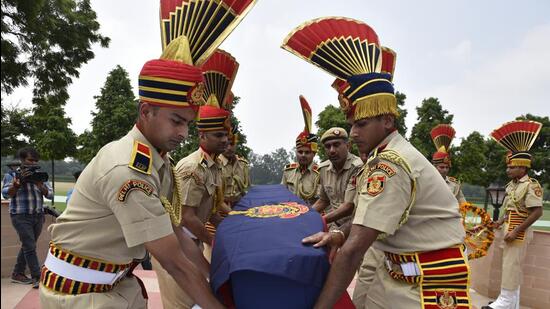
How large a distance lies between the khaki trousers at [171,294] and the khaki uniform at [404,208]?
1.29 m

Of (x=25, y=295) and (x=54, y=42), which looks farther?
(x=54, y=42)

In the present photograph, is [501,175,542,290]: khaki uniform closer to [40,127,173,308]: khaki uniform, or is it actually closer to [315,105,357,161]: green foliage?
[40,127,173,308]: khaki uniform

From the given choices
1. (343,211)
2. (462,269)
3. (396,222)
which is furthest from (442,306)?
(343,211)

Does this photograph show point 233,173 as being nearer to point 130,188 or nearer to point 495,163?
point 130,188

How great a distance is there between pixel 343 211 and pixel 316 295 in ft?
6.95

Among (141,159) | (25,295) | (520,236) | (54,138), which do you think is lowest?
(25,295)

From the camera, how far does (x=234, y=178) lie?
6.77 meters

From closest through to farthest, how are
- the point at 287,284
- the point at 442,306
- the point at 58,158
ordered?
the point at 287,284, the point at 442,306, the point at 58,158

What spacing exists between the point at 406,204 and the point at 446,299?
1.72 feet

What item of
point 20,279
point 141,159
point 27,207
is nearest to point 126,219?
point 141,159

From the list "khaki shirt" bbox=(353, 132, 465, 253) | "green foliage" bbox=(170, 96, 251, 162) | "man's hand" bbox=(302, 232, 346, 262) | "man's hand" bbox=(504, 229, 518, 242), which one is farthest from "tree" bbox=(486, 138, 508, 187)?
"man's hand" bbox=(302, 232, 346, 262)

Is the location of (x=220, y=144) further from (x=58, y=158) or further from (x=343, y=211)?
(x=58, y=158)

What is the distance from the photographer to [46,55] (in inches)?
518

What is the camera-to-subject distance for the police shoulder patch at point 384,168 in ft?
5.74
